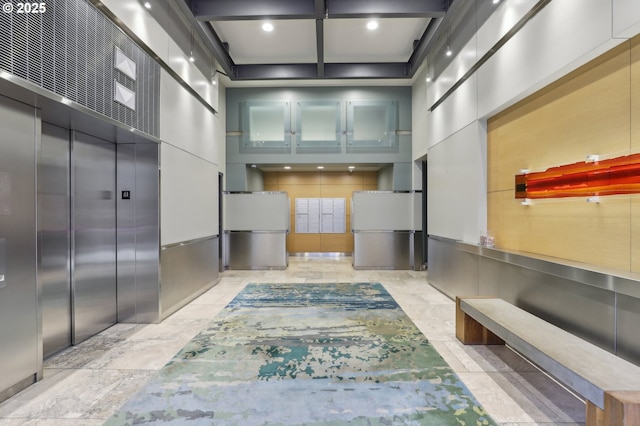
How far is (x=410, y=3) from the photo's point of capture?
4988 mm

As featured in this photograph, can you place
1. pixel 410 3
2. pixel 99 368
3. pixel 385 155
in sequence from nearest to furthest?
1. pixel 99 368
2. pixel 410 3
3. pixel 385 155

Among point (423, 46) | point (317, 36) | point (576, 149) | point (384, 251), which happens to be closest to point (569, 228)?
point (576, 149)

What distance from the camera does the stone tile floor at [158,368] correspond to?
229cm

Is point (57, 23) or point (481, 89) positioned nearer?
point (57, 23)

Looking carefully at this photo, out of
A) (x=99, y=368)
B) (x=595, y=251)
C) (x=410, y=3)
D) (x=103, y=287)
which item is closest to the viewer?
(x=595, y=251)

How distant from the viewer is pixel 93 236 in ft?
12.6

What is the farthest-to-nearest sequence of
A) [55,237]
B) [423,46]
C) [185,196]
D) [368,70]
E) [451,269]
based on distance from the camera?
[368,70], [423,46], [451,269], [185,196], [55,237]

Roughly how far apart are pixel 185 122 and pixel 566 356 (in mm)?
5460

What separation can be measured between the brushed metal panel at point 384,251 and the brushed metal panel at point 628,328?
5885 mm

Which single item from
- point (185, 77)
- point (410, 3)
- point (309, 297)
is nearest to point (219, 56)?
point (185, 77)

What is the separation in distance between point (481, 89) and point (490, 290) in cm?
279

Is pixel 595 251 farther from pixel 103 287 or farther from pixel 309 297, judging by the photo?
pixel 103 287

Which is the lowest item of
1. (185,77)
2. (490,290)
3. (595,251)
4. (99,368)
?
(99,368)

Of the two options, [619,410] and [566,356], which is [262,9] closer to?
[566,356]
